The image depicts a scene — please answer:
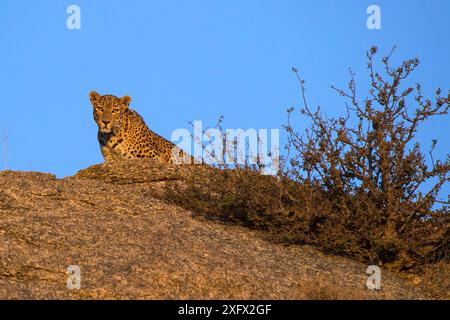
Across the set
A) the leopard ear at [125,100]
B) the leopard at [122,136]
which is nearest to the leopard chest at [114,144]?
the leopard at [122,136]

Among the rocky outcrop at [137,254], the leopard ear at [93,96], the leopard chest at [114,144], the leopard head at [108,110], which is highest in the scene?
the leopard ear at [93,96]

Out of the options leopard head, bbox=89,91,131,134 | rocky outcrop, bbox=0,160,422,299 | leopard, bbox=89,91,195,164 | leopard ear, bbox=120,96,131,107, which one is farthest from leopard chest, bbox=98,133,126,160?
rocky outcrop, bbox=0,160,422,299

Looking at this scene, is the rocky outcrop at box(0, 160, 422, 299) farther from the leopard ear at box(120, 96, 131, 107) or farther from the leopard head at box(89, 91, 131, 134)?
the leopard ear at box(120, 96, 131, 107)

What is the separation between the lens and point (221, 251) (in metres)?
13.4

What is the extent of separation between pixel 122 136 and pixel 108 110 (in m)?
0.57

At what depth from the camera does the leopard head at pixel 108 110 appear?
2006cm

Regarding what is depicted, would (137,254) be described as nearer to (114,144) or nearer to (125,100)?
(114,144)

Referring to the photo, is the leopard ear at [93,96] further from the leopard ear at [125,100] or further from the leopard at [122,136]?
the leopard ear at [125,100]

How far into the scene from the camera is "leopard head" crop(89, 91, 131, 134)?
65.8 feet

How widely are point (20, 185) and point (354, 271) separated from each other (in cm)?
498

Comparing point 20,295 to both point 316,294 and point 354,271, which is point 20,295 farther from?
point 354,271

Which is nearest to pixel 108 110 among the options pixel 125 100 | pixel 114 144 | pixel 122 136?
pixel 125 100

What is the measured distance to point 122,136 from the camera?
2012 cm

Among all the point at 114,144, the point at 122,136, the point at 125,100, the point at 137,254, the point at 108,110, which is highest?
the point at 125,100
